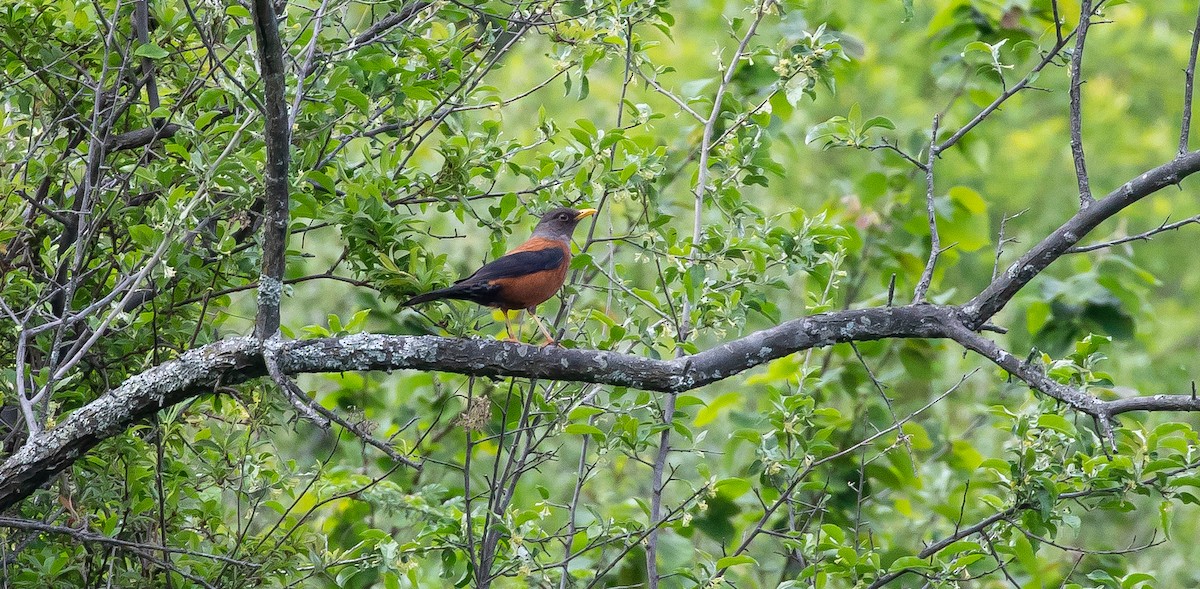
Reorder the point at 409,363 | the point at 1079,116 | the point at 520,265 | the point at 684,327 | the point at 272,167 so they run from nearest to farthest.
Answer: the point at 272,167 → the point at 409,363 → the point at 1079,116 → the point at 684,327 → the point at 520,265

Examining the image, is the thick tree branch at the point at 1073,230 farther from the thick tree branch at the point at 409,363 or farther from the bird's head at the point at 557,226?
the bird's head at the point at 557,226

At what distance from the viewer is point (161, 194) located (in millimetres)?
4113

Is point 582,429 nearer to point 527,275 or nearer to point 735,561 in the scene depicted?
point 735,561

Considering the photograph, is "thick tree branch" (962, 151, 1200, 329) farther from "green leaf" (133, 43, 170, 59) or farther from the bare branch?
"green leaf" (133, 43, 170, 59)

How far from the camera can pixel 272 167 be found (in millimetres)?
3568

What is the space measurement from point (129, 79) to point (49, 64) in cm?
29

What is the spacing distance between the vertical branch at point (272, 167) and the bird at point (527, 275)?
3.08 ft

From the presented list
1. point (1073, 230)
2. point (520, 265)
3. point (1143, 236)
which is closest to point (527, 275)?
point (520, 265)

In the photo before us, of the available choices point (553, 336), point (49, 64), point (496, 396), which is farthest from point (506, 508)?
point (49, 64)

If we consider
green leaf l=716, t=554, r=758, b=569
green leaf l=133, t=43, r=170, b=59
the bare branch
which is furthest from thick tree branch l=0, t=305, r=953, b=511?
green leaf l=133, t=43, r=170, b=59

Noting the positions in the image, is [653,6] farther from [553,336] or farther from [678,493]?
[678,493]

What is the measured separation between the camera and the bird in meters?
4.90

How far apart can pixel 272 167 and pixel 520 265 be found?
182 centimetres

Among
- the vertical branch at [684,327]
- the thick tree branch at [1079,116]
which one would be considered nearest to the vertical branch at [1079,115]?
the thick tree branch at [1079,116]
